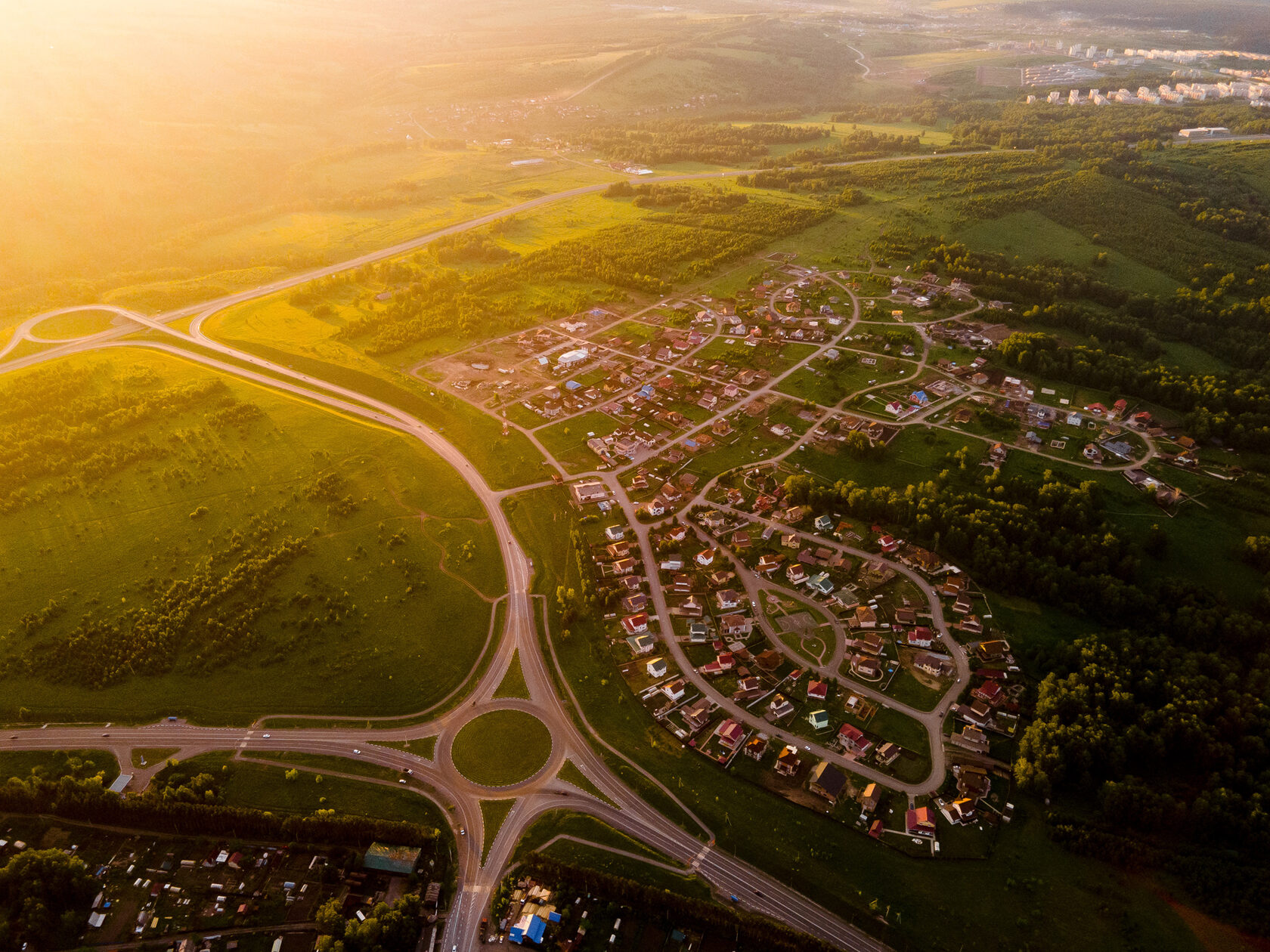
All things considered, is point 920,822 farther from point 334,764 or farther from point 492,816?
point 334,764

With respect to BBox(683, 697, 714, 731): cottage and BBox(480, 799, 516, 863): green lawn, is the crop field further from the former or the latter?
BBox(683, 697, 714, 731): cottage

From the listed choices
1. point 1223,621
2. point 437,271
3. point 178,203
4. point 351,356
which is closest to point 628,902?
point 1223,621

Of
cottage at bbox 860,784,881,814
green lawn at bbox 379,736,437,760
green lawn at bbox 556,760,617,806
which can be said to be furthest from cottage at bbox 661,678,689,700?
green lawn at bbox 379,736,437,760

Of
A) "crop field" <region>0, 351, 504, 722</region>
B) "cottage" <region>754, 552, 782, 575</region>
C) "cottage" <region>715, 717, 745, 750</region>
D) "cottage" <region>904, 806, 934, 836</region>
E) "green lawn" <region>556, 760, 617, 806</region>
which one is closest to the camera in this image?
"cottage" <region>904, 806, 934, 836</region>

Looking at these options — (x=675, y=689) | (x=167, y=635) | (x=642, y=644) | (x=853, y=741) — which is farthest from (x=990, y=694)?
(x=167, y=635)

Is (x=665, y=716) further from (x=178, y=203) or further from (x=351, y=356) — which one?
(x=178, y=203)

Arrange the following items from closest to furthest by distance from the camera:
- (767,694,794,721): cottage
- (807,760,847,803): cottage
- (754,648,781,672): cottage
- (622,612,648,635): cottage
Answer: (807,760,847,803): cottage
(767,694,794,721): cottage
(754,648,781,672): cottage
(622,612,648,635): cottage

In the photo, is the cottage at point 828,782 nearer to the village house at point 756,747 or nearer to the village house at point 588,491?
the village house at point 756,747
